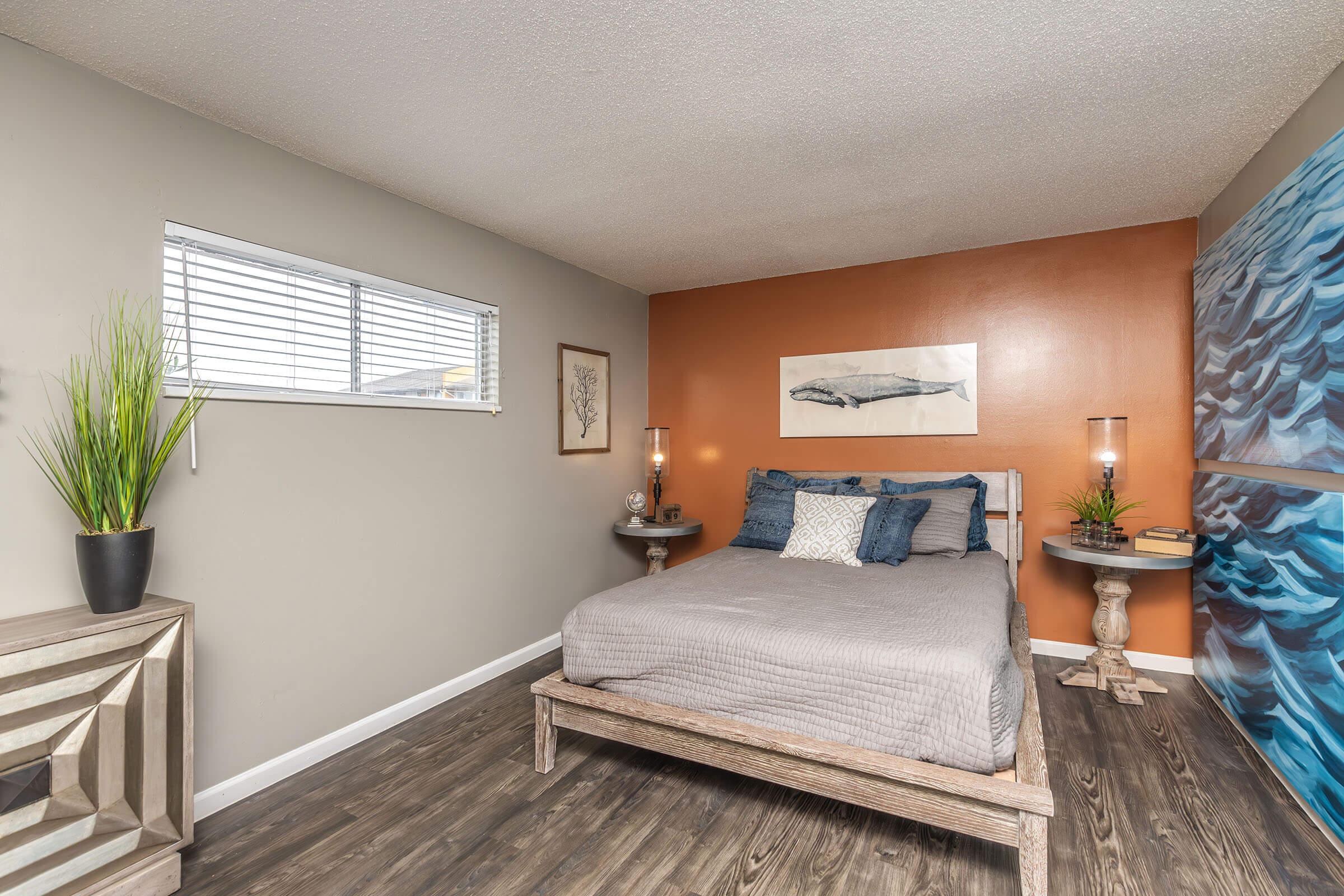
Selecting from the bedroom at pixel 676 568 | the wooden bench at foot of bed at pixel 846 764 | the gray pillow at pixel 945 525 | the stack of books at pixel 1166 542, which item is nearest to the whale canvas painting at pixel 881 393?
the bedroom at pixel 676 568

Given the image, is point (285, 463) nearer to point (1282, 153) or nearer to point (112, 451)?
point (112, 451)

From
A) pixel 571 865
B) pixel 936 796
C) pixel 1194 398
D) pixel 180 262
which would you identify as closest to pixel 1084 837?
pixel 936 796

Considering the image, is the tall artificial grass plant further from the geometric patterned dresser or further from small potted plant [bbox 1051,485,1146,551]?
small potted plant [bbox 1051,485,1146,551]

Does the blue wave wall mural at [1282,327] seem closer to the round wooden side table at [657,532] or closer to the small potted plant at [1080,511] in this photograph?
the small potted plant at [1080,511]

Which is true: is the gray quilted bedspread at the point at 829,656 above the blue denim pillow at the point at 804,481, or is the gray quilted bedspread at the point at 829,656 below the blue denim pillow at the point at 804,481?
below

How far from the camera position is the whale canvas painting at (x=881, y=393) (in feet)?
13.1

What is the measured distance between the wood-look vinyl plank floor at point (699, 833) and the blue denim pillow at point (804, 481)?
5.74 feet

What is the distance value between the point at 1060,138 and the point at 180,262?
340 cm

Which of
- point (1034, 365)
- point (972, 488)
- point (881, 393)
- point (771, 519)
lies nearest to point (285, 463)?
point (771, 519)

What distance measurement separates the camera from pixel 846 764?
76.6 inches

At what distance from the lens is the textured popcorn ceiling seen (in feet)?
5.87

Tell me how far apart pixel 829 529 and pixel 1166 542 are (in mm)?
1604

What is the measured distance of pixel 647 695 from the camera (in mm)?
2363

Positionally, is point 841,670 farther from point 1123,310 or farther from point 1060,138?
point 1123,310
